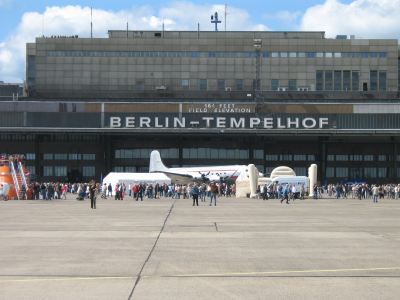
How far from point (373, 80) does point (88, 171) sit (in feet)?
167

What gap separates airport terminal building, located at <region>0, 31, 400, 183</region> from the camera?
9806 cm

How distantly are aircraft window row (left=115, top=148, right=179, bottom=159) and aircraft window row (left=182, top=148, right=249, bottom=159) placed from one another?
155 cm

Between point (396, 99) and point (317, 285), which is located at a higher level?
point (396, 99)

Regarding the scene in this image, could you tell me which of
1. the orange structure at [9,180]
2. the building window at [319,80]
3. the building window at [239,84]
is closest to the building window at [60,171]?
the building window at [239,84]

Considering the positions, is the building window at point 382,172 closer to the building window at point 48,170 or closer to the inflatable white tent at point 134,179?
the inflatable white tent at point 134,179

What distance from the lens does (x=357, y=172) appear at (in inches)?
4048

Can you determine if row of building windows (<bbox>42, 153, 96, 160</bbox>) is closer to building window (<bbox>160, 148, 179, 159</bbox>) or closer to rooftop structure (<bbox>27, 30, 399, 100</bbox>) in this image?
building window (<bbox>160, 148, 179, 159</bbox>)

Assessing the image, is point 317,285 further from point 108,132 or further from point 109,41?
point 109,41

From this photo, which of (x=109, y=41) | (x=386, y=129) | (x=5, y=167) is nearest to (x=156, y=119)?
(x=109, y=41)

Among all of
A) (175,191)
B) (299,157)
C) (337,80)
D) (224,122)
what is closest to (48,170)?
(224,122)

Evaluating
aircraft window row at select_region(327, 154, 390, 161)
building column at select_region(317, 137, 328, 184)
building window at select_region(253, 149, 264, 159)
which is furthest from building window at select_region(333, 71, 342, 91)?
building window at select_region(253, 149, 264, 159)

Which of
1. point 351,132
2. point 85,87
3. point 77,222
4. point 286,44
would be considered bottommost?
point 77,222

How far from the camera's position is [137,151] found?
103 metres

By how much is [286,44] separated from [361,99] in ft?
60.1
